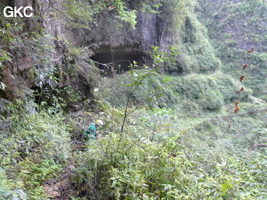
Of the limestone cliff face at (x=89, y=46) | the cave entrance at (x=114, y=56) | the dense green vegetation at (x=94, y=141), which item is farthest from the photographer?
the cave entrance at (x=114, y=56)

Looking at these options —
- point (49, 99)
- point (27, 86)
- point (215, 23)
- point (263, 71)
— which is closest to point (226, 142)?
point (49, 99)

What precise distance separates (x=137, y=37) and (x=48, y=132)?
9.96m

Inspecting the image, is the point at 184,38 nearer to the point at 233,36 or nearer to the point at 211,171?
the point at 233,36

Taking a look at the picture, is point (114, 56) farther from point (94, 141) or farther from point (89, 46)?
point (94, 141)

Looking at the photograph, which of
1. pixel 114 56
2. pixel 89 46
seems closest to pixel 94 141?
pixel 89 46

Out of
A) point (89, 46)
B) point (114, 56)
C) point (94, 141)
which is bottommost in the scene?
point (94, 141)

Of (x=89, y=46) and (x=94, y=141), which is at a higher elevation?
(x=89, y=46)

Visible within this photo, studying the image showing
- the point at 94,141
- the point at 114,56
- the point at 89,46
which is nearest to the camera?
the point at 94,141

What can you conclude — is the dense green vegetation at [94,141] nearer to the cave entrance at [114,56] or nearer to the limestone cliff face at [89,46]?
the limestone cliff face at [89,46]

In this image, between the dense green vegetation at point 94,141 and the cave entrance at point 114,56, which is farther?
the cave entrance at point 114,56

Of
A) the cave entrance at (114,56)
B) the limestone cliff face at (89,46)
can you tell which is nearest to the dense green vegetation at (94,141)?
the limestone cliff face at (89,46)

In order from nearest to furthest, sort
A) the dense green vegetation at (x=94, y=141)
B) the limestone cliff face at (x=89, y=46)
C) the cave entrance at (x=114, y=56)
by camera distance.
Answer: the dense green vegetation at (x=94, y=141) → the limestone cliff face at (x=89, y=46) → the cave entrance at (x=114, y=56)

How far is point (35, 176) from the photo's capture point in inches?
89.0

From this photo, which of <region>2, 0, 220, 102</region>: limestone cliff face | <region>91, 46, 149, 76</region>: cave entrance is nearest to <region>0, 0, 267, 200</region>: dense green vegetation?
<region>2, 0, 220, 102</region>: limestone cliff face
